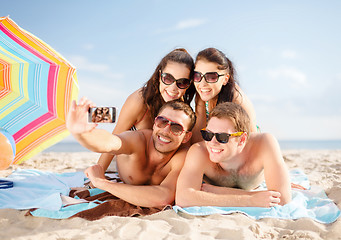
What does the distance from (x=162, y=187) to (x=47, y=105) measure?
2.70 metres

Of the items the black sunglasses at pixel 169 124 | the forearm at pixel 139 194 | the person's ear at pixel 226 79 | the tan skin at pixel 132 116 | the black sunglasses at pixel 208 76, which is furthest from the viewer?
the tan skin at pixel 132 116

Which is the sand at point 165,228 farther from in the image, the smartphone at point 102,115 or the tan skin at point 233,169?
Result: the smartphone at point 102,115

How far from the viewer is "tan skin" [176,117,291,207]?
3.56m

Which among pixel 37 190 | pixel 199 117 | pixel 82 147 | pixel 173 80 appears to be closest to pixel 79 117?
pixel 173 80

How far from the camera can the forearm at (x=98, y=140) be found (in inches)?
101

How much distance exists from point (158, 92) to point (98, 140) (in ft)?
7.45

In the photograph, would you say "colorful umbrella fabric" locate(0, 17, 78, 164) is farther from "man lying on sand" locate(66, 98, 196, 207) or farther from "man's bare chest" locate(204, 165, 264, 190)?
"man's bare chest" locate(204, 165, 264, 190)

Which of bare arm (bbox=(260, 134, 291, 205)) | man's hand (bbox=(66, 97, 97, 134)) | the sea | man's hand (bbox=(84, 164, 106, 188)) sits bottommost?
the sea

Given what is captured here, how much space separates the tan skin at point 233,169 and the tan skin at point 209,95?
677 mm

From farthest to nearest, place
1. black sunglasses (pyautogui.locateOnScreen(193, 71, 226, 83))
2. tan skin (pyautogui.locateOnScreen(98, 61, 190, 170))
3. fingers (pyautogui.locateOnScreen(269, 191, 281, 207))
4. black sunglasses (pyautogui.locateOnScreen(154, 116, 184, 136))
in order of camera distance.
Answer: tan skin (pyautogui.locateOnScreen(98, 61, 190, 170)) < black sunglasses (pyautogui.locateOnScreen(193, 71, 226, 83)) < black sunglasses (pyautogui.locateOnScreen(154, 116, 184, 136)) < fingers (pyautogui.locateOnScreen(269, 191, 281, 207))

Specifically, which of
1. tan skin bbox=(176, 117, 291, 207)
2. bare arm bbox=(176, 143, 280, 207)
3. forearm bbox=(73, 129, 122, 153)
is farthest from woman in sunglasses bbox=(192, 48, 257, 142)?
forearm bbox=(73, 129, 122, 153)

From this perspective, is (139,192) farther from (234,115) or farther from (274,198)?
(274,198)

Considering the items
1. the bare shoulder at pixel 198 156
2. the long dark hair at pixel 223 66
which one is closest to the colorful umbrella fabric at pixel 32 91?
the long dark hair at pixel 223 66

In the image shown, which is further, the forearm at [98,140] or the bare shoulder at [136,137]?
the bare shoulder at [136,137]
